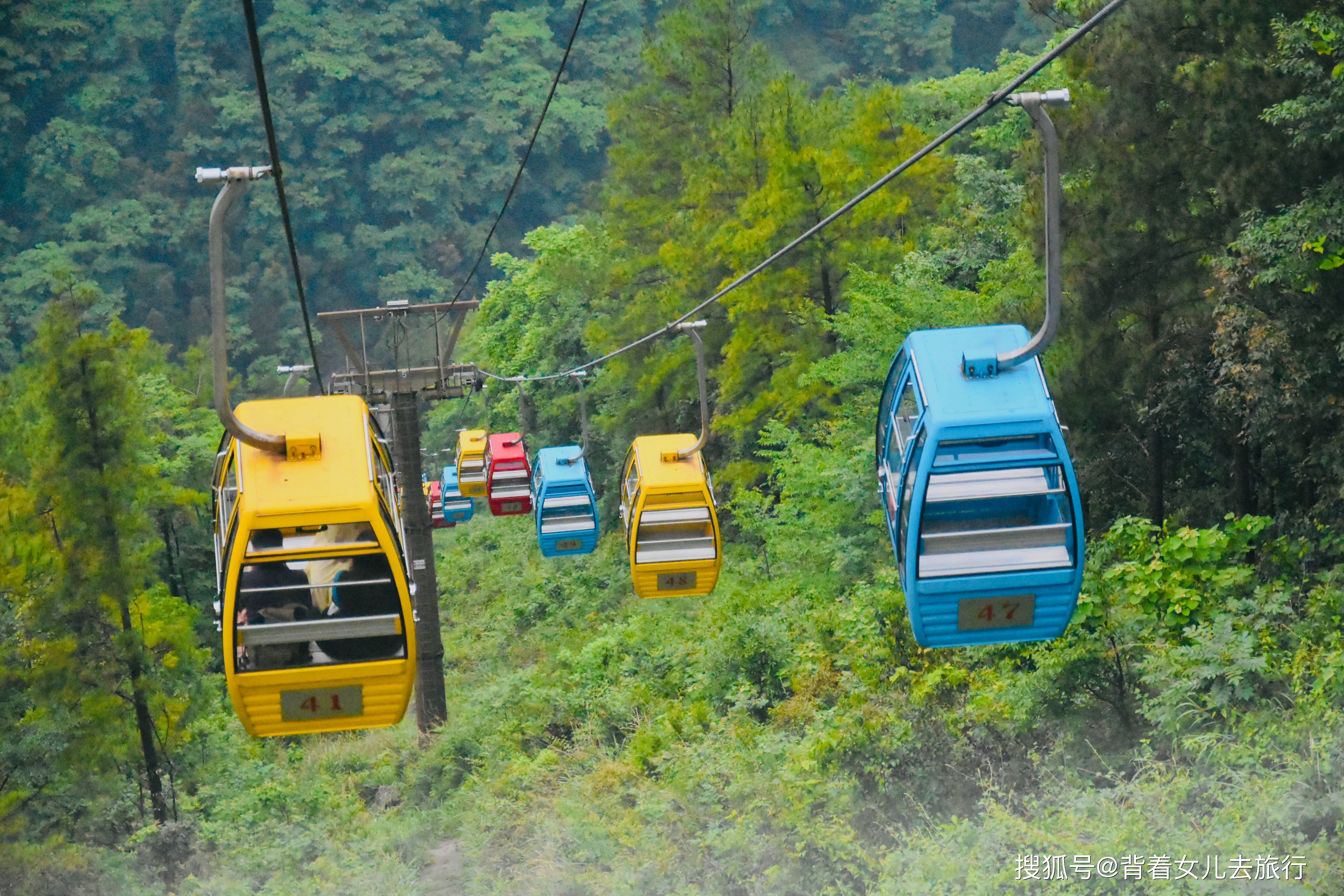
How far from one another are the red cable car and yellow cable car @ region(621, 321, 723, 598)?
8108mm

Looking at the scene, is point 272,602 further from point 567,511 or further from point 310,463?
point 567,511

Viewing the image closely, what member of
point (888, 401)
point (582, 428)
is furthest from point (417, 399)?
point (888, 401)

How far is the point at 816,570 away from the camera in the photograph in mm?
17766

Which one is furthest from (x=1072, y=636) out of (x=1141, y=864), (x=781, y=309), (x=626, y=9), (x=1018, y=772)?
(x=626, y=9)

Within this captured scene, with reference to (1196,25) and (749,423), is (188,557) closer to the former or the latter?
(749,423)

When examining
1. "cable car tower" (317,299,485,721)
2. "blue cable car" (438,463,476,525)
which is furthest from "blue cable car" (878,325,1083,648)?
"blue cable car" (438,463,476,525)

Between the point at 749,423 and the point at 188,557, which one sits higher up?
the point at 749,423

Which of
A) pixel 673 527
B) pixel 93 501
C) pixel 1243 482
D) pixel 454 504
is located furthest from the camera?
pixel 454 504

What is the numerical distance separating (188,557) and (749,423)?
18.6 meters

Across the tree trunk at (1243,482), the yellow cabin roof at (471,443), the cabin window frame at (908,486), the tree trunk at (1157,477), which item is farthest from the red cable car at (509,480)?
the cabin window frame at (908,486)

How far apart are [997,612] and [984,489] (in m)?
0.68

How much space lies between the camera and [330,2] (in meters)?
70.1

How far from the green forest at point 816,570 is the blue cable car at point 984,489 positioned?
3.29m

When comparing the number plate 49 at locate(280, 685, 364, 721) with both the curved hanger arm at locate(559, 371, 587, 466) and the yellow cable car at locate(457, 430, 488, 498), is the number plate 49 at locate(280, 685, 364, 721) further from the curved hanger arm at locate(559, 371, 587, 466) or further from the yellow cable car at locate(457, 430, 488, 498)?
the yellow cable car at locate(457, 430, 488, 498)
